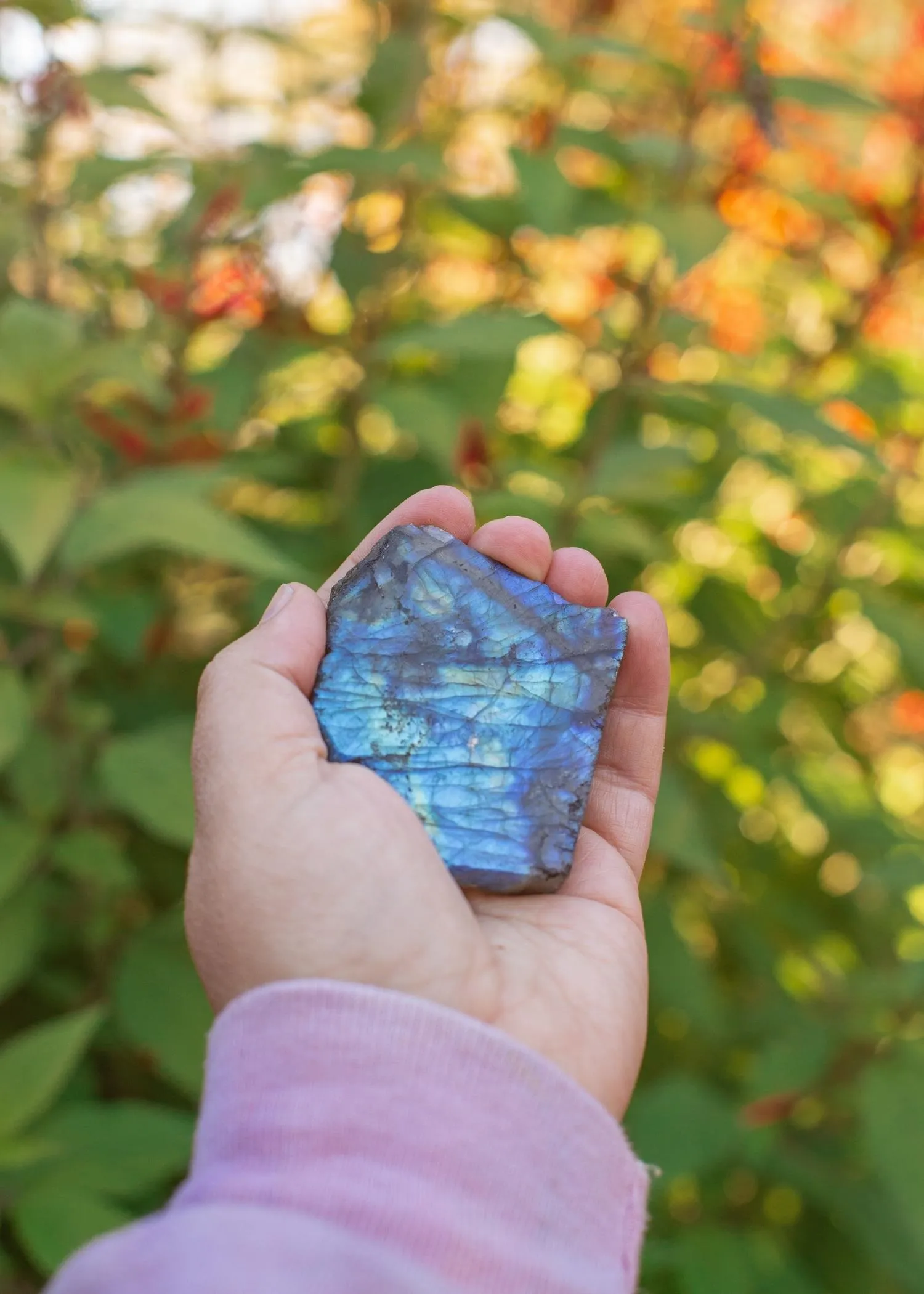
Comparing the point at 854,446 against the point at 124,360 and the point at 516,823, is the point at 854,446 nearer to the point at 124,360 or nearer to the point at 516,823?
the point at 516,823

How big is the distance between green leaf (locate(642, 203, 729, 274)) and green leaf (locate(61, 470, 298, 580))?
1.81 feet

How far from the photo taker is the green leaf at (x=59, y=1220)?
3.28 feet

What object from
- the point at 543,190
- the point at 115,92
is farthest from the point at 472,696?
the point at 115,92

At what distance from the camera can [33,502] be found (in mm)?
1038

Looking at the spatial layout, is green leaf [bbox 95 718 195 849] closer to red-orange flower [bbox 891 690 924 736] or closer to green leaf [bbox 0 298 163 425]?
green leaf [bbox 0 298 163 425]

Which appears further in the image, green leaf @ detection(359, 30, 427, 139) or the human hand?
green leaf @ detection(359, 30, 427, 139)

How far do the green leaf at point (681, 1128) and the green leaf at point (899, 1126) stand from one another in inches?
6.3

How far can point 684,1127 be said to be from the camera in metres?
1.39

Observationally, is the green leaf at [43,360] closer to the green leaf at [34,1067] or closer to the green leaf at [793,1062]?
the green leaf at [34,1067]

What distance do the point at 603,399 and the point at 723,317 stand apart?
63cm

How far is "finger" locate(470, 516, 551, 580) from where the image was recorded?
3.62ft

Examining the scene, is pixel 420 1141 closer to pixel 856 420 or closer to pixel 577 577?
pixel 577 577

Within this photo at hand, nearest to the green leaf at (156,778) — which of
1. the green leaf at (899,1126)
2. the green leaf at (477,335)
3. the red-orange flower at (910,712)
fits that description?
the green leaf at (477,335)

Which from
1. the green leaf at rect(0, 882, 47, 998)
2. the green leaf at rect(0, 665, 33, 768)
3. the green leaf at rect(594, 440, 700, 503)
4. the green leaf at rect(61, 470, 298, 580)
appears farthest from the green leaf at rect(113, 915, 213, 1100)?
the green leaf at rect(594, 440, 700, 503)
